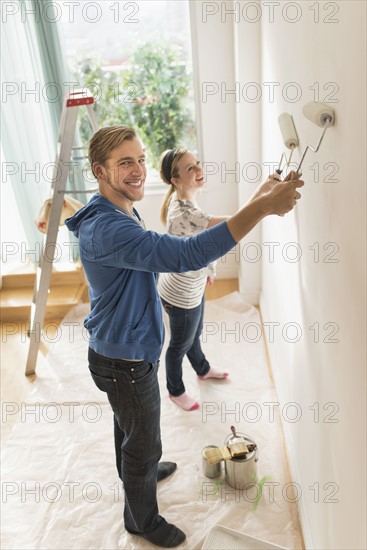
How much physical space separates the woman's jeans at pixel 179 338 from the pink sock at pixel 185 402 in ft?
0.07

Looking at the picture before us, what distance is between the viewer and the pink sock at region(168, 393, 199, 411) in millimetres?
2512

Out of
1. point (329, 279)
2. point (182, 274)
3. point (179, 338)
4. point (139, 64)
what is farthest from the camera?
point (139, 64)

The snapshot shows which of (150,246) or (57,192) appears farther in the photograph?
(57,192)

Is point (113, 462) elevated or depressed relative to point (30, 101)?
depressed

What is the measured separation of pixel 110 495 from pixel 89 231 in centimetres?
123

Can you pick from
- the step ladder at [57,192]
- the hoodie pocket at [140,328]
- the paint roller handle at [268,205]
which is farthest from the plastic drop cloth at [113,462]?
the paint roller handle at [268,205]

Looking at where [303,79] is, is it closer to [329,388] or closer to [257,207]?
[257,207]

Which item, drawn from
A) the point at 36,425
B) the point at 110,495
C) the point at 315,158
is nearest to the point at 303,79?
the point at 315,158

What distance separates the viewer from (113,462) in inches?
89.4

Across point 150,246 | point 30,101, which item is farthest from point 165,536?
point 30,101

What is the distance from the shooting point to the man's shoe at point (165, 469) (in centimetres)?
215

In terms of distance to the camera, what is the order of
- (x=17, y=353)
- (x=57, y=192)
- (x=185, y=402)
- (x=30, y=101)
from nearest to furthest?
1. (x=185, y=402)
2. (x=57, y=192)
3. (x=17, y=353)
4. (x=30, y=101)

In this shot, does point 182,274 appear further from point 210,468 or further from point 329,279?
point 329,279

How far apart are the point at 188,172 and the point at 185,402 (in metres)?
1.14
